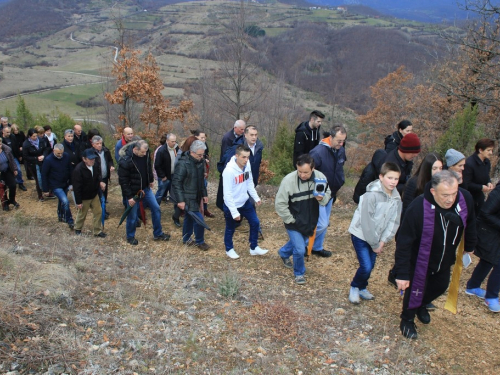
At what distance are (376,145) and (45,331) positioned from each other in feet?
104

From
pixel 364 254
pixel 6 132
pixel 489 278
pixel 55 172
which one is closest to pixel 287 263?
pixel 364 254

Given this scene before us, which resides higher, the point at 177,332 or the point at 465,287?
the point at 177,332

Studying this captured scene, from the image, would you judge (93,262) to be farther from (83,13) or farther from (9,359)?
(83,13)

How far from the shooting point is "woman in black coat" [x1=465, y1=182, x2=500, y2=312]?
182 inches

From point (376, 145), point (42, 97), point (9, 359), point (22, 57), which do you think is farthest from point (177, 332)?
point (22, 57)

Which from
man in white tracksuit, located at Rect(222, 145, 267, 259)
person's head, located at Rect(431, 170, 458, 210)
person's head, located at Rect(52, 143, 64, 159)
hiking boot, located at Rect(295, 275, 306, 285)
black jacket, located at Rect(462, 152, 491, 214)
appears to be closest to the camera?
person's head, located at Rect(431, 170, 458, 210)

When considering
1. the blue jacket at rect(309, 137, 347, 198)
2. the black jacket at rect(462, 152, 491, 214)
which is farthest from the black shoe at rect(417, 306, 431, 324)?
the blue jacket at rect(309, 137, 347, 198)

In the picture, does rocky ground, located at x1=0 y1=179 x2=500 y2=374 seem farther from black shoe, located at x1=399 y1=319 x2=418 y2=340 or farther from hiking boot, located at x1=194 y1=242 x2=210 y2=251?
hiking boot, located at x1=194 y1=242 x2=210 y2=251

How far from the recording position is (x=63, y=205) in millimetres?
7988

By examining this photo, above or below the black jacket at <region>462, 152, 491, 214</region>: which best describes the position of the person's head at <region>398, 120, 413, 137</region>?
above

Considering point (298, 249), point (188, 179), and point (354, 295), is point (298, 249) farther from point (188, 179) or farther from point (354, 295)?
point (188, 179)

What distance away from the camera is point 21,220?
8211mm

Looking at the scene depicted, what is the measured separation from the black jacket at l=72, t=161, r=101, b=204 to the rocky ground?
3.64 ft

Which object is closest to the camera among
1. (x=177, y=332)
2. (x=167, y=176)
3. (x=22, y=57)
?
(x=177, y=332)
